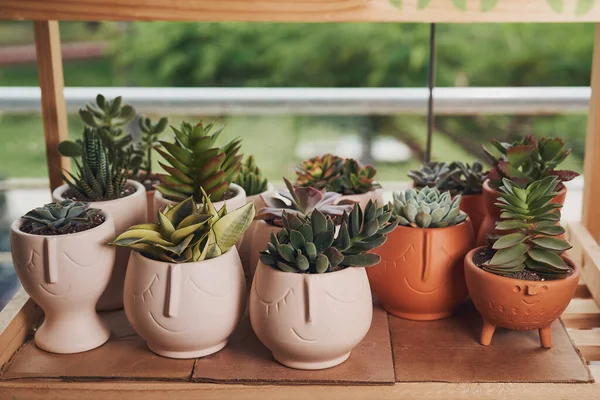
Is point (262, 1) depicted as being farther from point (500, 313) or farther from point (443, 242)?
point (500, 313)

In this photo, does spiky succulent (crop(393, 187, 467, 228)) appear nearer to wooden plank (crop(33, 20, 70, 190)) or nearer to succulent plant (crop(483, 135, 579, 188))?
succulent plant (crop(483, 135, 579, 188))

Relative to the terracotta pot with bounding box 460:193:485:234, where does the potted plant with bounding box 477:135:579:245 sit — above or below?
above

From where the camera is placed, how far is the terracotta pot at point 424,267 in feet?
2.96

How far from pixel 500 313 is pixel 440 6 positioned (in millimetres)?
394

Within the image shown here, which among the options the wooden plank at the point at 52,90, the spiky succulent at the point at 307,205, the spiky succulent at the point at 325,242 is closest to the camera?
the spiky succulent at the point at 325,242

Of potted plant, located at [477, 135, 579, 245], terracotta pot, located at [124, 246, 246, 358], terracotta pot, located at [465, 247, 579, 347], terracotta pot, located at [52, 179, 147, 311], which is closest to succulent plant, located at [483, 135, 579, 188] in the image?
potted plant, located at [477, 135, 579, 245]

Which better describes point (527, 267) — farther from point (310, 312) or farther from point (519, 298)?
point (310, 312)

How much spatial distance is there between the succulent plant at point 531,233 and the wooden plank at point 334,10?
0.24 meters

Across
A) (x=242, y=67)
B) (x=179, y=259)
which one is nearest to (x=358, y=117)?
(x=242, y=67)

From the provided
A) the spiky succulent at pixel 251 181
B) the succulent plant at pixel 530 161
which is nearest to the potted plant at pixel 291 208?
the spiky succulent at pixel 251 181

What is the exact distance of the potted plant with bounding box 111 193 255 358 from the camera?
0.79m

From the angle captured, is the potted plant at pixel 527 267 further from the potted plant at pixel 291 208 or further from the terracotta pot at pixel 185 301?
the terracotta pot at pixel 185 301

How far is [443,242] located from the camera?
91 centimetres

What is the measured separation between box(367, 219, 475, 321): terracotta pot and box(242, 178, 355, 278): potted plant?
85 mm
